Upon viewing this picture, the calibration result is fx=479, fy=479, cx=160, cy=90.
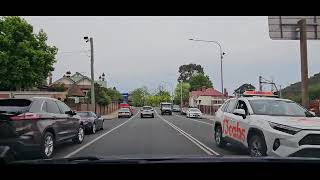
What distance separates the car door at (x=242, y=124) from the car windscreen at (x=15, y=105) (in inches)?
208

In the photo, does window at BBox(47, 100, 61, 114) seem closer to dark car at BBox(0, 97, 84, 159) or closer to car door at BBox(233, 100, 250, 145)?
dark car at BBox(0, 97, 84, 159)

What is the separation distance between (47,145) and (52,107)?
4.50ft

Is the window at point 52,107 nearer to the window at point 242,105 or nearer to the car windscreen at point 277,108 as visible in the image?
the window at point 242,105

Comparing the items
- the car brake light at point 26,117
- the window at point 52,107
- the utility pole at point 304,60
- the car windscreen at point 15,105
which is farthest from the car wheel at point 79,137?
the utility pole at point 304,60

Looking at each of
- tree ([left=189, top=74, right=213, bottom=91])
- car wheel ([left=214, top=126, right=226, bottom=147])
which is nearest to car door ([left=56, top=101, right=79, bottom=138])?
car wheel ([left=214, top=126, right=226, bottom=147])

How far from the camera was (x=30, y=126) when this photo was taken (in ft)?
36.7

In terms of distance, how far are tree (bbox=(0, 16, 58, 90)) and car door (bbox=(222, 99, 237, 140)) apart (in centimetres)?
3068

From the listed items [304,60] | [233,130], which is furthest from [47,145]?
[304,60]

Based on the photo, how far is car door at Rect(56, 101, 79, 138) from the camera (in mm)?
14358

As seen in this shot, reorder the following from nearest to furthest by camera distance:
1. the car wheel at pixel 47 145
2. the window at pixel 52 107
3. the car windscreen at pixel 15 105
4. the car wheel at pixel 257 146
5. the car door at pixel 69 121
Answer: the car wheel at pixel 257 146, the car windscreen at pixel 15 105, the car wheel at pixel 47 145, the window at pixel 52 107, the car door at pixel 69 121

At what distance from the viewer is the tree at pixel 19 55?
42094 millimetres
